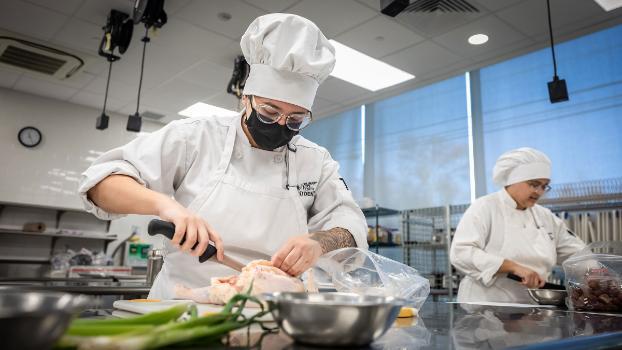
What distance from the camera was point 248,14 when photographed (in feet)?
12.9

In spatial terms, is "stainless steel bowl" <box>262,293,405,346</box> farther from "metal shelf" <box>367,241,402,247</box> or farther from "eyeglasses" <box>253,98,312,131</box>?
"metal shelf" <box>367,241,402,247</box>

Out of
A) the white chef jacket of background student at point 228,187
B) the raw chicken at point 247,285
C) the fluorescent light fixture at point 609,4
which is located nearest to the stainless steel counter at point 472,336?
the raw chicken at point 247,285

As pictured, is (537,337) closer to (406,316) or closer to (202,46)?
(406,316)

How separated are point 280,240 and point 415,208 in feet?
14.1

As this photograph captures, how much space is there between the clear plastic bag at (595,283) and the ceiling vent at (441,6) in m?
2.51

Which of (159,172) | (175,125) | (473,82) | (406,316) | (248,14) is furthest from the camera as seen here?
(473,82)

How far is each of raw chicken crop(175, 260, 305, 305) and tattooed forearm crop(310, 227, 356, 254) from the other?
239 mm

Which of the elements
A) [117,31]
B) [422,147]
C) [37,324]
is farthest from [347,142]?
[37,324]

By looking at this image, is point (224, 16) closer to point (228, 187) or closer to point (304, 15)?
point (304, 15)

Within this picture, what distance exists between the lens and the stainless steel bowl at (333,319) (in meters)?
0.62

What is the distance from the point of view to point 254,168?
64.2 inches

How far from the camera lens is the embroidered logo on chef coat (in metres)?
1.66

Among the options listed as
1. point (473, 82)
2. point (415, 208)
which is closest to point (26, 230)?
point (415, 208)

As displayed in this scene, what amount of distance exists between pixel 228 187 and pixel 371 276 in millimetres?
559
